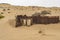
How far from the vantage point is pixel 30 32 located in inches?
482

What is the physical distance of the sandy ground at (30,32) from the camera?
439 inches

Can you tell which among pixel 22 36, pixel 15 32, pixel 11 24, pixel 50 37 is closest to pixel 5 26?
pixel 11 24

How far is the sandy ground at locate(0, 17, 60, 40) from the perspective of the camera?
11.2 m

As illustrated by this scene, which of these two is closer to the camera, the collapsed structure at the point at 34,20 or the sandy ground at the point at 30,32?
the sandy ground at the point at 30,32

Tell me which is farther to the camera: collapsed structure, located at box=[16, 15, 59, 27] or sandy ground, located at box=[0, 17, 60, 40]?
collapsed structure, located at box=[16, 15, 59, 27]

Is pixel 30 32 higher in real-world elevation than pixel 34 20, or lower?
lower

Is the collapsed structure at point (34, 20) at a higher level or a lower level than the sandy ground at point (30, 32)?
higher

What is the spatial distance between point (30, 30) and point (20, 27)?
4.09ft

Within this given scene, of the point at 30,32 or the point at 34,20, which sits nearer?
the point at 30,32

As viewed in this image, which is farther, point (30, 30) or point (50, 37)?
point (30, 30)

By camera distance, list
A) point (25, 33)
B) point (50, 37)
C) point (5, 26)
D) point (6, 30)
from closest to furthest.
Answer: point (50, 37)
point (25, 33)
point (6, 30)
point (5, 26)

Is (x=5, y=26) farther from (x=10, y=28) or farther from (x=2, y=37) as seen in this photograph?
(x=2, y=37)

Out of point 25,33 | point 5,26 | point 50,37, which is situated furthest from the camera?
point 5,26

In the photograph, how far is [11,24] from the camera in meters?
15.0
